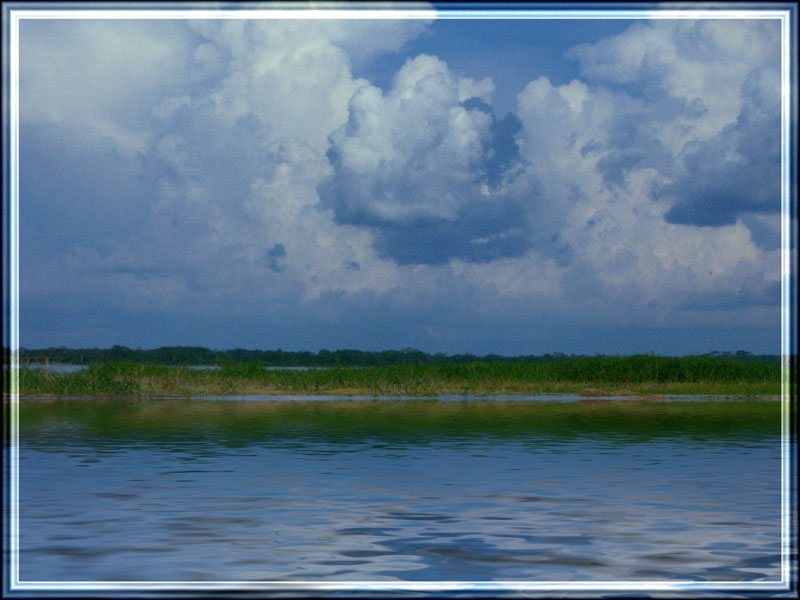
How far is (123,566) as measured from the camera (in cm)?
1195

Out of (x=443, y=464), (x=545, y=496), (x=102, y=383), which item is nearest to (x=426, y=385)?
(x=102, y=383)

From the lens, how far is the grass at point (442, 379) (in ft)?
156

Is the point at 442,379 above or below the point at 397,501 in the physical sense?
above

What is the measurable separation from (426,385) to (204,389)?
41.0 ft

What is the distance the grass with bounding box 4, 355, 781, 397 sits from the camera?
47500 millimetres

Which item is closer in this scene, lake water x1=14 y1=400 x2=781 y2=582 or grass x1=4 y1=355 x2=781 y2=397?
lake water x1=14 y1=400 x2=781 y2=582

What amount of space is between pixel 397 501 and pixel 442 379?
35225mm

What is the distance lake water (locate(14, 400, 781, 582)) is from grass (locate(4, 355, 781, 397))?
15.3 meters

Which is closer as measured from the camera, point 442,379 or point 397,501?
point 397,501

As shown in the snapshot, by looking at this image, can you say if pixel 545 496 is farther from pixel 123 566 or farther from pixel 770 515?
pixel 123 566

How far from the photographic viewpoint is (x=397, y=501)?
17.2 meters

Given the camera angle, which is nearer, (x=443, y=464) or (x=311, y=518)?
(x=311, y=518)

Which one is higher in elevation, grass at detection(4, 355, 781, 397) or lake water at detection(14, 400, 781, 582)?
grass at detection(4, 355, 781, 397)

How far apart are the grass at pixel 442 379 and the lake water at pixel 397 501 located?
15.3 m
